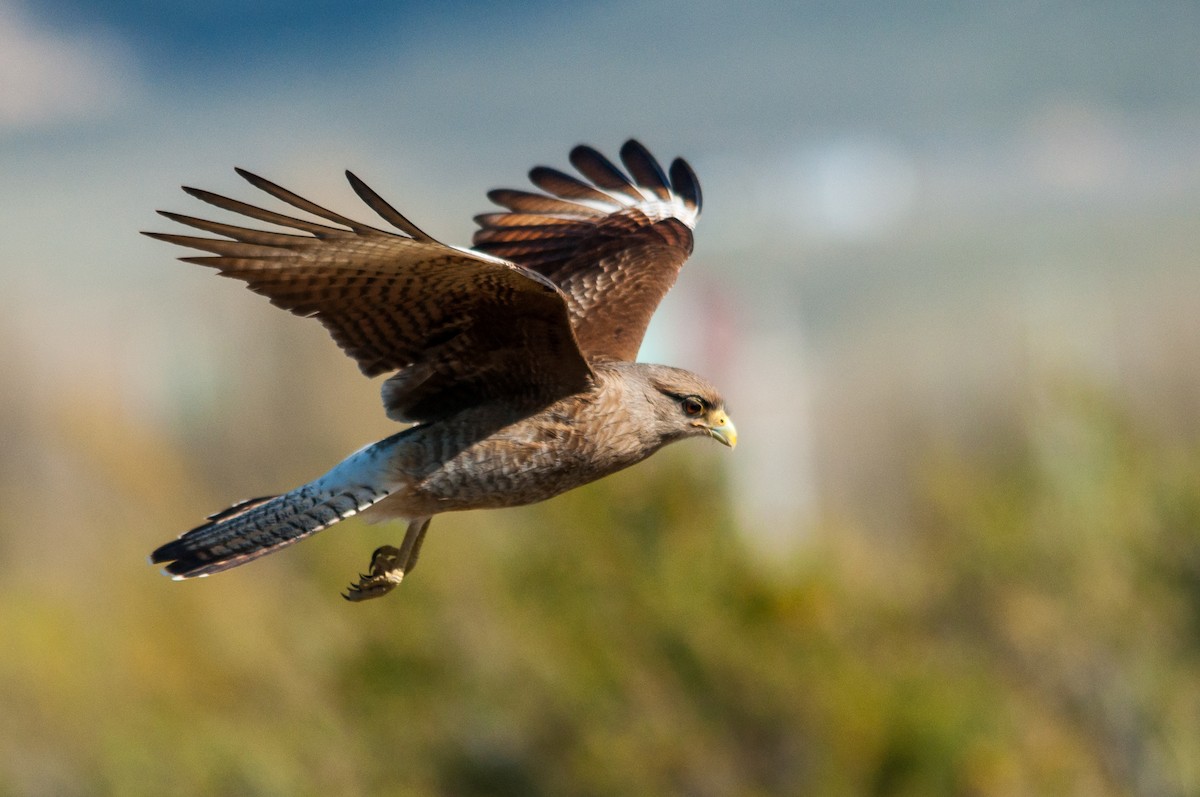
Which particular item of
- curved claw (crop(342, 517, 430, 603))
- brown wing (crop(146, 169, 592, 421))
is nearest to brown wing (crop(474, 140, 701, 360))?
brown wing (crop(146, 169, 592, 421))

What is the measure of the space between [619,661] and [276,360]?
2987 centimetres

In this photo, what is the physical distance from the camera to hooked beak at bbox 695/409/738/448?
261 inches

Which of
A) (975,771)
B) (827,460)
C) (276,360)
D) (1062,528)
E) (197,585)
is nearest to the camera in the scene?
(975,771)

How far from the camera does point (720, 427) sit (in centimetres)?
668

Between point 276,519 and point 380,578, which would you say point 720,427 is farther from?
point 276,519

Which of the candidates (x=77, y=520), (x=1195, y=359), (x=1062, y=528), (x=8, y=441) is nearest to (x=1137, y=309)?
(x=1195, y=359)

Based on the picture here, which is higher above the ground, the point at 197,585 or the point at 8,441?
the point at 197,585

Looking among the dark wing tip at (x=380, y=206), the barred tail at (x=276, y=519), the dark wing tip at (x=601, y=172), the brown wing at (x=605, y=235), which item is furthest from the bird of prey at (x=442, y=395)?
the dark wing tip at (x=601, y=172)

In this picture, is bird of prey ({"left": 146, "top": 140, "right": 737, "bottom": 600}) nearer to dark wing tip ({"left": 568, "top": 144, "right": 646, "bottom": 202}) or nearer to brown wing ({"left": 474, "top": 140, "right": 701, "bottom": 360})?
brown wing ({"left": 474, "top": 140, "right": 701, "bottom": 360})

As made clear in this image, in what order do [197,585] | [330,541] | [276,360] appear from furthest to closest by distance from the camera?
[276,360], [197,585], [330,541]

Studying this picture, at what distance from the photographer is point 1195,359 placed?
67312 millimetres

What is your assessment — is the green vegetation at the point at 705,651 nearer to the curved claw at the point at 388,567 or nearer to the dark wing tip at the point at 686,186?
the dark wing tip at the point at 686,186

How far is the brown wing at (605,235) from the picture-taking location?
751 cm

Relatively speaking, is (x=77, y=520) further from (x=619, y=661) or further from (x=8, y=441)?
(x=619, y=661)
